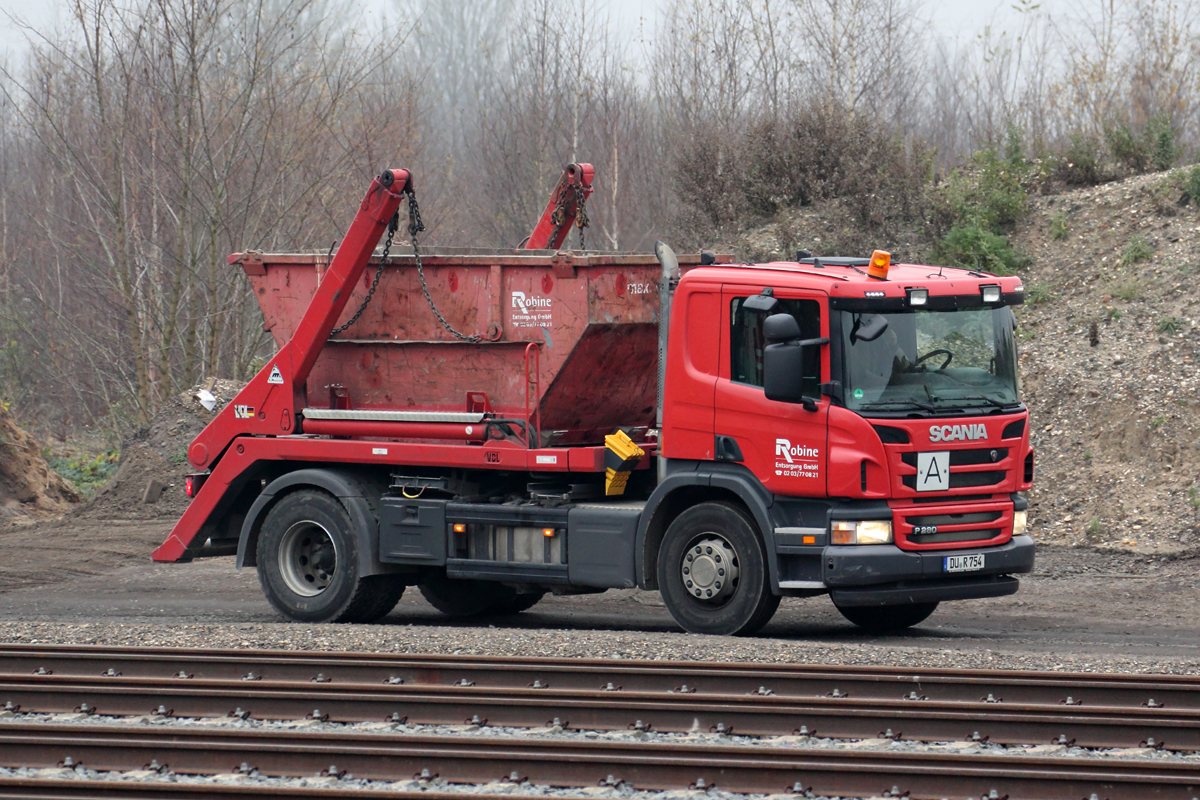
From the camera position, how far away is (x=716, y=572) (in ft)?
33.7

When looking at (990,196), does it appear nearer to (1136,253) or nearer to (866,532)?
(1136,253)

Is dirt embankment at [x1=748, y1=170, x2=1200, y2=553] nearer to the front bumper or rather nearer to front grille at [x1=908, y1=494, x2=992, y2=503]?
the front bumper

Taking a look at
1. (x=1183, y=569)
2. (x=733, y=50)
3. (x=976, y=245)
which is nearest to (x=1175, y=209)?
(x=976, y=245)

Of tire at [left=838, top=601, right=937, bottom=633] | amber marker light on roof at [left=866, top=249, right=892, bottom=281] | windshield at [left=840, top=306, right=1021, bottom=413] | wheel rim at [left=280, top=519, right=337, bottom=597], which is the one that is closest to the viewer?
windshield at [left=840, top=306, right=1021, bottom=413]

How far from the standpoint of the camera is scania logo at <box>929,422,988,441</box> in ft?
31.8

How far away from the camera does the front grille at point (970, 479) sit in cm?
969

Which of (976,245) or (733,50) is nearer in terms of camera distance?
(976,245)

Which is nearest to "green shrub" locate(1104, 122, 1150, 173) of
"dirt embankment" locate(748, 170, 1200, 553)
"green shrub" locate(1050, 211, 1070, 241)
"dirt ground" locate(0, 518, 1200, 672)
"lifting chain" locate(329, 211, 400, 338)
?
"dirt embankment" locate(748, 170, 1200, 553)

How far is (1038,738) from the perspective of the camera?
7.18 metres

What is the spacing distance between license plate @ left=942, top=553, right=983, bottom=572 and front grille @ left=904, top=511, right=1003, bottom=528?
0.81 feet

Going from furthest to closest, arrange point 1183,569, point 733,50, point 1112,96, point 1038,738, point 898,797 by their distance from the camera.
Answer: point 733,50 → point 1112,96 → point 1183,569 → point 1038,738 → point 898,797

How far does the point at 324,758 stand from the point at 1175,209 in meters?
17.8

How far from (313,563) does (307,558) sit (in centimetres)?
14

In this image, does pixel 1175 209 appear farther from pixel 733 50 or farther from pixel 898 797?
pixel 898 797
